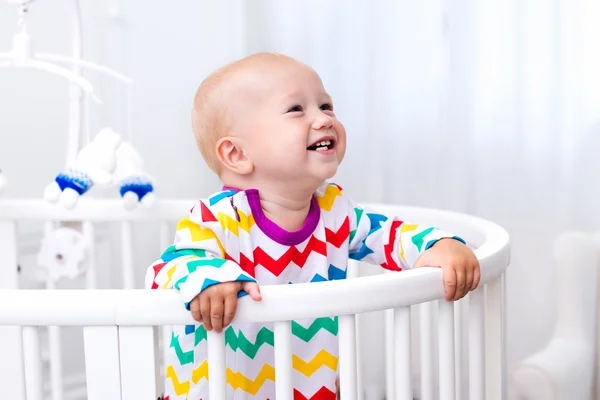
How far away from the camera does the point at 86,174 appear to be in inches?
48.1

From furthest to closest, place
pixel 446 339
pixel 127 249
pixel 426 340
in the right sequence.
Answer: pixel 127 249, pixel 426 340, pixel 446 339

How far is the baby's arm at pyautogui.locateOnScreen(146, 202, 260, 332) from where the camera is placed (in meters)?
0.73

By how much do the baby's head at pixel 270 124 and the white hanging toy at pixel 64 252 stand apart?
456 mm

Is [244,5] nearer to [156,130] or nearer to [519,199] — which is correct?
[156,130]

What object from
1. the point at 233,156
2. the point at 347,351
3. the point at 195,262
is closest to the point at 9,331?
the point at 233,156

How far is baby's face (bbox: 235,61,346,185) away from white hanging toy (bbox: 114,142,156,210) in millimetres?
375

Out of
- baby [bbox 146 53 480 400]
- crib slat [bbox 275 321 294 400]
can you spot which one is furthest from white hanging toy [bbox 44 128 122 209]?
crib slat [bbox 275 321 294 400]

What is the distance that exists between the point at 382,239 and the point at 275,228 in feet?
0.50

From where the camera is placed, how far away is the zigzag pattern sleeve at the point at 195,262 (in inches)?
29.4

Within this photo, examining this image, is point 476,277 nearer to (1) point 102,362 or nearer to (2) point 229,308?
(2) point 229,308

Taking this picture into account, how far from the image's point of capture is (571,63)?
1262 mm

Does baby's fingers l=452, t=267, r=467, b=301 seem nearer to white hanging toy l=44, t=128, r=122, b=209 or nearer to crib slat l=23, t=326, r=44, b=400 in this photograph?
crib slat l=23, t=326, r=44, b=400

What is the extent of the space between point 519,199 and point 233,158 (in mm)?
578

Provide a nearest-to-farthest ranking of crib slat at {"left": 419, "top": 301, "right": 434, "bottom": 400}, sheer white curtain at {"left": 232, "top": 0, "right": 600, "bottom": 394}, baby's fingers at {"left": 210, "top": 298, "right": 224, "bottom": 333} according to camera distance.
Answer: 1. baby's fingers at {"left": 210, "top": 298, "right": 224, "bottom": 333}
2. crib slat at {"left": 419, "top": 301, "right": 434, "bottom": 400}
3. sheer white curtain at {"left": 232, "top": 0, "right": 600, "bottom": 394}
